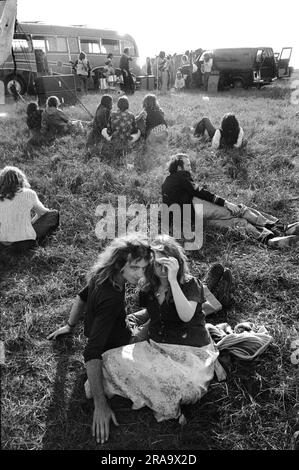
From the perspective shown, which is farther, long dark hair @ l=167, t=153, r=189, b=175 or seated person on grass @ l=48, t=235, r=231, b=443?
long dark hair @ l=167, t=153, r=189, b=175

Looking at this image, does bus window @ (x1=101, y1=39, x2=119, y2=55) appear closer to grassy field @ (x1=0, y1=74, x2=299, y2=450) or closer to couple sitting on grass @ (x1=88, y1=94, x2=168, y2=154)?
couple sitting on grass @ (x1=88, y1=94, x2=168, y2=154)

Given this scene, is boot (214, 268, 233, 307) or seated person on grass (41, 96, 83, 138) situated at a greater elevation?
seated person on grass (41, 96, 83, 138)

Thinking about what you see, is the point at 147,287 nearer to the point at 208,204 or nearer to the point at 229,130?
the point at 208,204

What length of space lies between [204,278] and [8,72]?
10390 mm

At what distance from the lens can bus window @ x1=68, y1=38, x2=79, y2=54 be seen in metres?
13.6

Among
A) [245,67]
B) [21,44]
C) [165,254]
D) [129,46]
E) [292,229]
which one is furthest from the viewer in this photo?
[129,46]

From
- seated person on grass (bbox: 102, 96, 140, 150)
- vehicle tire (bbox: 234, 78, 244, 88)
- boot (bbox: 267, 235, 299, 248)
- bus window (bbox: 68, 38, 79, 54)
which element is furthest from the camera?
vehicle tire (bbox: 234, 78, 244, 88)

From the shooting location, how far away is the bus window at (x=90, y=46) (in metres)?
14.1

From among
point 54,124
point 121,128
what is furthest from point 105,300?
point 54,124

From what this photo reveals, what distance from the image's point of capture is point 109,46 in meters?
15.0

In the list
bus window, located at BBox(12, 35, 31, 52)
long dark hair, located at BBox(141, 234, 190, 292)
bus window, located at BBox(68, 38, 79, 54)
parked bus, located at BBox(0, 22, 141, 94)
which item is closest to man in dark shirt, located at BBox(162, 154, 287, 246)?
long dark hair, located at BBox(141, 234, 190, 292)

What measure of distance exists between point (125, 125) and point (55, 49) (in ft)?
26.9

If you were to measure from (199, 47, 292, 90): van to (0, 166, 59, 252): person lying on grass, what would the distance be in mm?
12985
